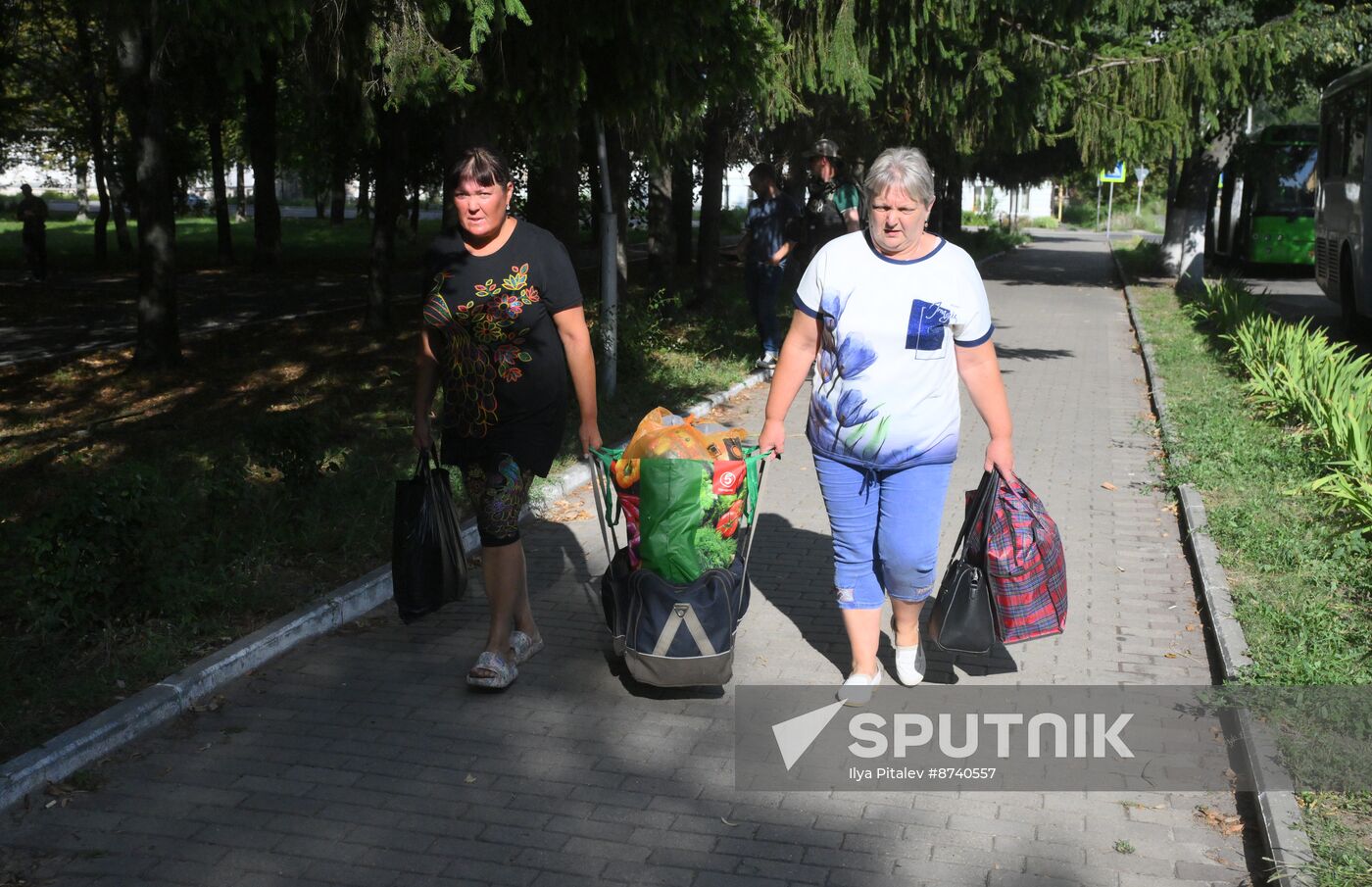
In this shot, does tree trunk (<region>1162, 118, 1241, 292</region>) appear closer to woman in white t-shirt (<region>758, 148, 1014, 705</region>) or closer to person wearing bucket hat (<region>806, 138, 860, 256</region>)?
person wearing bucket hat (<region>806, 138, 860, 256</region>)

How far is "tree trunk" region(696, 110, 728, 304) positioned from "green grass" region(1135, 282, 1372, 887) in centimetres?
872

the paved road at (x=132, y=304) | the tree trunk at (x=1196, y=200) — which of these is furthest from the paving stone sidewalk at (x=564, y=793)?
the tree trunk at (x=1196, y=200)

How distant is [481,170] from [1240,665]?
3428 mm

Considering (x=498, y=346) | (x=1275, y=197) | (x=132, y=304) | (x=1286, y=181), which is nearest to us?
(x=498, y=346)

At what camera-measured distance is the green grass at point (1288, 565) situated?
Result: 3.84 m

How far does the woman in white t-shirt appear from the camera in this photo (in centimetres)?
435

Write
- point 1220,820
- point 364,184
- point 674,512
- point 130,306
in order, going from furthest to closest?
point 364,184
point 130,306
point 674,512
point 1220,820

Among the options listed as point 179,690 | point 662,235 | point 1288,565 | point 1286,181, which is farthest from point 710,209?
point 1286,181

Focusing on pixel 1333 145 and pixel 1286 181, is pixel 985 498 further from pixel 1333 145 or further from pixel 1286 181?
pixel 1286 181

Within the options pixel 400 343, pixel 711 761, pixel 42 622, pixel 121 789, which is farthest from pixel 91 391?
pixel 711 761

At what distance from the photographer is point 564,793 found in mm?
4180

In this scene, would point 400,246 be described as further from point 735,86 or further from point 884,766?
point 884,766

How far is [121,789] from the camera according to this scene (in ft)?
13.7

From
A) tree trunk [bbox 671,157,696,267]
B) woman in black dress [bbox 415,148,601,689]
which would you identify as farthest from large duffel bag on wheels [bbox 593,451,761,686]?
tree trunk [bbox 671,157,696,267]
